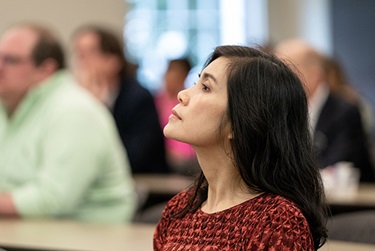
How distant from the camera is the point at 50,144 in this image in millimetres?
3330

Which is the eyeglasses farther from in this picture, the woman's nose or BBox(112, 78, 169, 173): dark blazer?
the woman's nose

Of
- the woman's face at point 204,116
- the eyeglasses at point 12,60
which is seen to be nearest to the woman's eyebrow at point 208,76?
the woman's face at point 204,116

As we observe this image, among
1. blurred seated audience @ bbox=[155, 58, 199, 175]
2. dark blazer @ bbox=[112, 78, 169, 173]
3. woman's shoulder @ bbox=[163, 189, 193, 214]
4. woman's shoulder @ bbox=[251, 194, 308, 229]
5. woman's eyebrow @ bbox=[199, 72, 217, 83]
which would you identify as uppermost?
woman's eyebrow @ bbox=[199, 72, 217, 83]

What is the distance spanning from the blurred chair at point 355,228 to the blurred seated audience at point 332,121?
1.76 meters

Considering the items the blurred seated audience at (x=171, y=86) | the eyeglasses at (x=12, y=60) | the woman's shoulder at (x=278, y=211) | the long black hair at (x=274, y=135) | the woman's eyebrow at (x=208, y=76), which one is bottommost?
the blurred seated audience at (x=171, y=86)

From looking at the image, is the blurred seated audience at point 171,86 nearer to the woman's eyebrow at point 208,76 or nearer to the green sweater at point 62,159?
the green sweater at point 62,159

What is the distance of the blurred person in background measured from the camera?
3.28 m

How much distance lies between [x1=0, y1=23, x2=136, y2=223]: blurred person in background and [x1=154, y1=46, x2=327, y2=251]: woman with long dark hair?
1.53m

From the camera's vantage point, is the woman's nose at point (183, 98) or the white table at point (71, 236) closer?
the woman's nose at point (183, 98)

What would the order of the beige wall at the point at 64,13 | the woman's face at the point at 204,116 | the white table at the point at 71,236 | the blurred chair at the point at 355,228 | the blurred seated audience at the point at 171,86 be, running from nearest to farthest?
the woman's face at the point at 204,116 < the white table at the point at 71,236 < the blurred chair at the point at 355,228 < the beige wall at the point at 64,13 < the blurred seated audience at the point at 171,86

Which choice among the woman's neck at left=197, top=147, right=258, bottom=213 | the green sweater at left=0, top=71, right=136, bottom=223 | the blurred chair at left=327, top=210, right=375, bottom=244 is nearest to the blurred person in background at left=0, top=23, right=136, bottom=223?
the green sweater at left=0, top=71, right=136, bottom=223

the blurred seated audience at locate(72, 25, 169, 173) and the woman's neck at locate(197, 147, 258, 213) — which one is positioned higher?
the woman's neck at locate(197, 147, 258, 213)

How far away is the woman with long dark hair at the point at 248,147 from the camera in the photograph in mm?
1721

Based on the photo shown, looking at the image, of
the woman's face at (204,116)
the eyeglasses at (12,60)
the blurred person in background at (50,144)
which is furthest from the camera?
the eyeglasses at (12,60)
